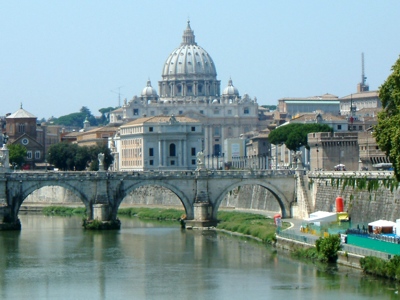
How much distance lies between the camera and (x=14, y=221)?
228ft

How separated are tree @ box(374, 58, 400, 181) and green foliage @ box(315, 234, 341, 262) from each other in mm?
3173

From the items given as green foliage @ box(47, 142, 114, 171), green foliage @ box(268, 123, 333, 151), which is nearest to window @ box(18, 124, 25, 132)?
green foliage @ box(47, 142, 114, 171)

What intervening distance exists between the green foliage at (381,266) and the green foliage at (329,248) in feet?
10.2

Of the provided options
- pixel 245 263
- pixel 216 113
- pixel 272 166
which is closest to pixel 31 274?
pixel 245 263

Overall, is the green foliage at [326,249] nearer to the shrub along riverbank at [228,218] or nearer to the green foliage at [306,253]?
the green foliage at [306,253]

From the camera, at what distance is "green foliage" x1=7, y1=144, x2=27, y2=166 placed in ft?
384

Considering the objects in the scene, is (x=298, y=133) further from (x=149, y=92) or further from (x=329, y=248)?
(x=149, y=92)

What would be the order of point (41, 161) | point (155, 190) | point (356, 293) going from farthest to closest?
point (41, 161) → point (155, 190) → point (356, 293)

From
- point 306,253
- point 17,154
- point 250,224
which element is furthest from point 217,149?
point 306,253

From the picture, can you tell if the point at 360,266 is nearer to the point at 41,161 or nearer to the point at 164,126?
the point at 164,126

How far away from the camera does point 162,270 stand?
52.0 m

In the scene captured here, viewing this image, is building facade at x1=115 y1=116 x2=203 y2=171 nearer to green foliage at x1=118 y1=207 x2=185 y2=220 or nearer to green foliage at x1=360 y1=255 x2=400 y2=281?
green foliage at x1=118 y1=207 x2=185 y2=220

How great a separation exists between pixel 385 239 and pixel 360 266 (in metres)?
1.36

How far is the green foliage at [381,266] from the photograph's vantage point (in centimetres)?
4475
